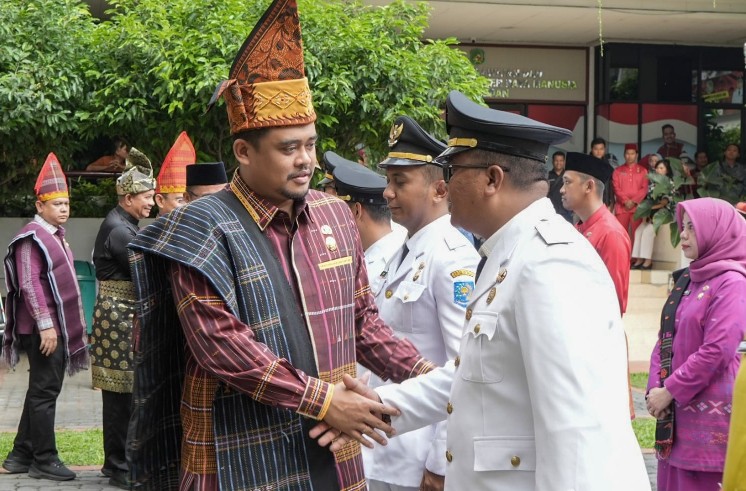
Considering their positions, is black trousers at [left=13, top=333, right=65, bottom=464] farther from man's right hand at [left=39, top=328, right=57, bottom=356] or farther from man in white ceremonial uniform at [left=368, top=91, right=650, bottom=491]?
man in white ceremonial uniform at [left=368, top=91, right=650, bottom=491]

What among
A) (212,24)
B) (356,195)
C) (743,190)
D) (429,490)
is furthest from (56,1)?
(743,190)

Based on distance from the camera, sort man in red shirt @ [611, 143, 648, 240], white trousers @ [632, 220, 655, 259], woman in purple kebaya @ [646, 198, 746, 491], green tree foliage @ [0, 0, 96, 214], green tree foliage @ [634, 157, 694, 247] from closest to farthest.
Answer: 1. woman in purple kebaya @ [646, 198, 746, 491]
2. green tree foliage @ [0, 0, 96, 214]
3. green tree foliage @ [634, 157, 694, 247]
4. white trousers @ [632, 220, 655, 259]
5. man in red shirt @ [611, 143, 648, 240]

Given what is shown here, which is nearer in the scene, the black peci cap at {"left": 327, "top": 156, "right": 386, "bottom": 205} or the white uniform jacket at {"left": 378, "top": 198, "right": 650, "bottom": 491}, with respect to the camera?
the white uniform jacket at {"left": 378, "top": 198, "right": 650, "bottom": 491}

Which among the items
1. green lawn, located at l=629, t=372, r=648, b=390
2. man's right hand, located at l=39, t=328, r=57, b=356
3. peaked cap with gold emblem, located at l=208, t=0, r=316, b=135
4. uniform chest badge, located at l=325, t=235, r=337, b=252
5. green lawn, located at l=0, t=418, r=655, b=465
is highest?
peaked cap with gold emblem, located at l=208, t=0, r=316, b=135

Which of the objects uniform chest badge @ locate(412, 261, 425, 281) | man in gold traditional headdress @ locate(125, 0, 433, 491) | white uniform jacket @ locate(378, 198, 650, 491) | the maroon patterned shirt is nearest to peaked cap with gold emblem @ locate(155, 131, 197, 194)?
uniform chest badge @ locate(412, 261, 425, 281)

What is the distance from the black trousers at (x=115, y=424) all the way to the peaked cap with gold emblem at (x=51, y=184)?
5.37ft

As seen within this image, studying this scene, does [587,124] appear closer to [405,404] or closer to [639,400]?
[639,400]

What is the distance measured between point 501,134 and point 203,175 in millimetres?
4759

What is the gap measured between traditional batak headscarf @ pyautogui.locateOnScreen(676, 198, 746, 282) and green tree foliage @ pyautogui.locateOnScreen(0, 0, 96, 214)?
8141 millimetres

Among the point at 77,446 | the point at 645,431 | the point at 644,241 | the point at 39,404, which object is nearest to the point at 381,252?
the point at 39,404

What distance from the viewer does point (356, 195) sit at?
6.20m

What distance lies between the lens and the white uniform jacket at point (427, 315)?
14.9 feet

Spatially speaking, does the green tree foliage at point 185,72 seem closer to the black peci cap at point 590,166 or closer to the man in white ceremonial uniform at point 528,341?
the black peci cap at point 590,166

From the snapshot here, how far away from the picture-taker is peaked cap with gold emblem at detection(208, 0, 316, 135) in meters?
3.44
